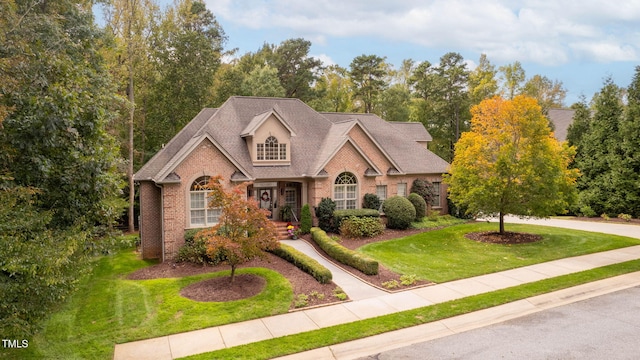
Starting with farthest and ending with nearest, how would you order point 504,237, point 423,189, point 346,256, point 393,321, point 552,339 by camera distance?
1. point 423,189
2. point 504,237
3. point 346,256
4. point 393,321
5. point 552,339

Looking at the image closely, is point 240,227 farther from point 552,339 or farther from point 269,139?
point 269,139

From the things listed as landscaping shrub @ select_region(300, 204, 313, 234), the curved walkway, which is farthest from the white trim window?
the curved walkway

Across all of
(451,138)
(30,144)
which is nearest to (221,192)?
(30,144)

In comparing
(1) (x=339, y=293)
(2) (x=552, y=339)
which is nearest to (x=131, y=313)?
(1) (x=339, y=293)

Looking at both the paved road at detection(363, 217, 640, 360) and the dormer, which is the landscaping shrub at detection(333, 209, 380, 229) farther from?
the paved road at detection(363, 217, 640, 360)

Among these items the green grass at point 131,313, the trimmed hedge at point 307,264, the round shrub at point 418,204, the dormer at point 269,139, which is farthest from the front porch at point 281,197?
the green grass at point 131,313

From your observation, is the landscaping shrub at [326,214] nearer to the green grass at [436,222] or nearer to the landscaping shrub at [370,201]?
the landscaping shrub at [370,201]

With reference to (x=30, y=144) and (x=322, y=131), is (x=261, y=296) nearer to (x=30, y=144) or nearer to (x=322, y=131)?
(x=30, y=144)
